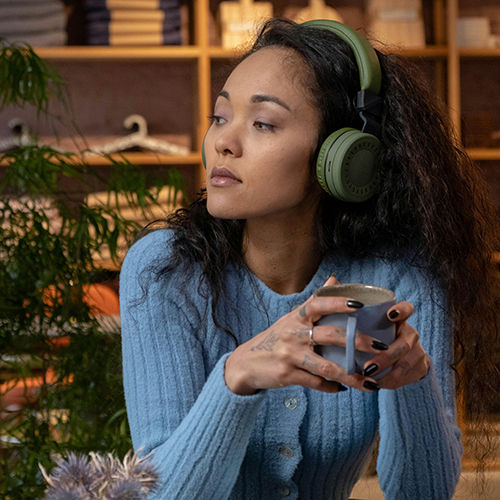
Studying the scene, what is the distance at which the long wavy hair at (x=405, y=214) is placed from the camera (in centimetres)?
104

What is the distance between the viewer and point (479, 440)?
1.15 meters

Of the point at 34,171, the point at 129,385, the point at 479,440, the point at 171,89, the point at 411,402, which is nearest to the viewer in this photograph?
the point at 411,402

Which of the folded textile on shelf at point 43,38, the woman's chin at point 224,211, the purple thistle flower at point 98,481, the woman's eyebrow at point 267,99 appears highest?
the folded textile on shelf at point 43,38

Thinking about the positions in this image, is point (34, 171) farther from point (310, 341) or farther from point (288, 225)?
point (310, 341)

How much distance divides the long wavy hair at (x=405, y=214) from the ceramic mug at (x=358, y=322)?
370 millimetres

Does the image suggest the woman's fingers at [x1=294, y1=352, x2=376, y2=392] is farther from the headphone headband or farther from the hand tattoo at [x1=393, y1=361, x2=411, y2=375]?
the headphone headband

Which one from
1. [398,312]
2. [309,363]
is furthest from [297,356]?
[398,312]

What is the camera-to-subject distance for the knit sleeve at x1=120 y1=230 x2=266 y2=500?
2.80 ft

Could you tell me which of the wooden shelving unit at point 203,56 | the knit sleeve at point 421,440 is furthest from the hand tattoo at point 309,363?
the wooden shelving unit at point 203,56

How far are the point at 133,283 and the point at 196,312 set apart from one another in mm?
119

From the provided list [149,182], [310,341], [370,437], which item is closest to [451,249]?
[370,437]

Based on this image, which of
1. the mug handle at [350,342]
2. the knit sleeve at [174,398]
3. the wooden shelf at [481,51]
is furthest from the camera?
the wooden shelf at [481,51]

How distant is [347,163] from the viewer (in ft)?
3.11

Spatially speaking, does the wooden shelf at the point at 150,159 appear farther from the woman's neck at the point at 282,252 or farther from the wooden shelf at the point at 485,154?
the woman's neck at the point at 282,252
